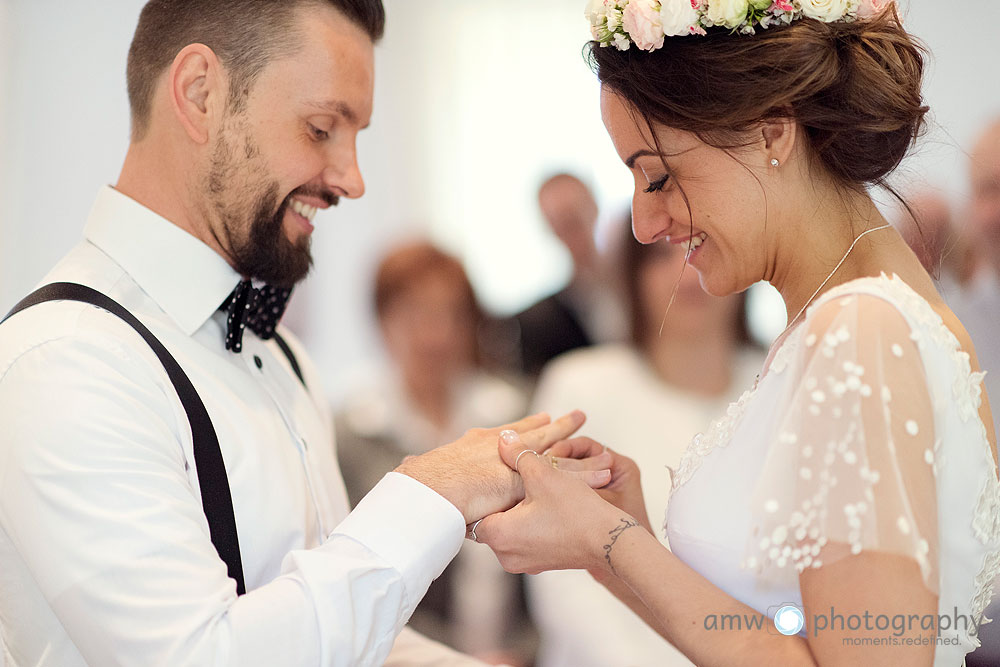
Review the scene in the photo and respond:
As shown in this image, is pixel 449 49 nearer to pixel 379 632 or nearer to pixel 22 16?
pixel 22 16

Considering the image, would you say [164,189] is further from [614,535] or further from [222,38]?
[614,535]

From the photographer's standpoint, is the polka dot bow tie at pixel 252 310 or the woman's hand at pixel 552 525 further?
the polka dot bow tie at pixel 252 310

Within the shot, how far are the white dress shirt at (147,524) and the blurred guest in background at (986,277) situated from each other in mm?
1608

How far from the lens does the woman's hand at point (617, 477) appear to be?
1.71 m

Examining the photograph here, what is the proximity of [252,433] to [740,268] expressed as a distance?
34.8 inches

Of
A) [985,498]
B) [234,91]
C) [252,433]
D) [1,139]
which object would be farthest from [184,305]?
[1,139]

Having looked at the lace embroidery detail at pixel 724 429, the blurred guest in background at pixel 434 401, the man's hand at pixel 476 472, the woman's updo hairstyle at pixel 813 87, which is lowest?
the blurred guest in background at pixel 434 401

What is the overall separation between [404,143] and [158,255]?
113 inches

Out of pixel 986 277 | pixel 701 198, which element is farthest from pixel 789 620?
pixel 986 277

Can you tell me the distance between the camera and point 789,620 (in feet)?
4.19

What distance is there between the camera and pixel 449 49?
446cm

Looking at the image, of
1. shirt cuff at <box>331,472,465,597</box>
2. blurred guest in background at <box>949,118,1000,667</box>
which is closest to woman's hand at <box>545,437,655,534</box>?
shirt cuff at <box>331,472,465,597</box>

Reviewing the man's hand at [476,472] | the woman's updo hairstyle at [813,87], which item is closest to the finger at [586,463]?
the man's hand at [476,472]

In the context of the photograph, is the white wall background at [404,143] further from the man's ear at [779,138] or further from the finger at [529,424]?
the man's ear at [779,138]
